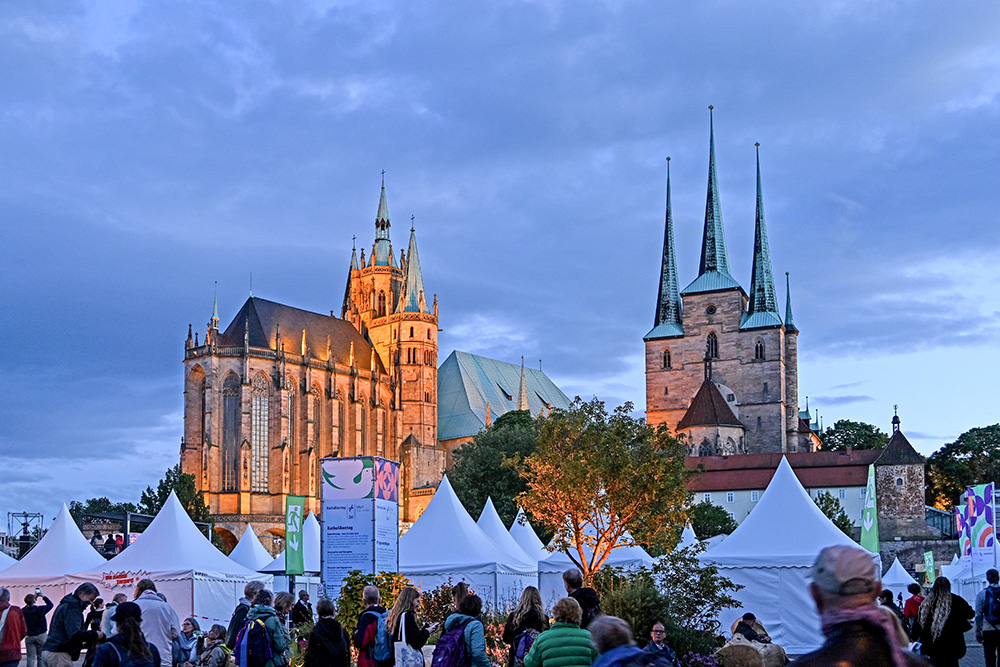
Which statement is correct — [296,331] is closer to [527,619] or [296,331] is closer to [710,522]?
[710,522]

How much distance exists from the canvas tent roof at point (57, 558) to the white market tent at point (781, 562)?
13962 millimetres

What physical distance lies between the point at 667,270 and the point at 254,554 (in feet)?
188

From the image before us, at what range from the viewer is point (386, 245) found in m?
90.0

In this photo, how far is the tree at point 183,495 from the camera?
64875 millimetres

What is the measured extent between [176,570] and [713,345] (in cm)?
6117

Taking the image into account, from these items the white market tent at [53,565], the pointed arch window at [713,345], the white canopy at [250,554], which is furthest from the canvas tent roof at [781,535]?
the pointed arch window at [713,345]

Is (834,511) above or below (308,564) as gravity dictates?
below

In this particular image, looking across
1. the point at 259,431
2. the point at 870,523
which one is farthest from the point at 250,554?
the point at 259,431

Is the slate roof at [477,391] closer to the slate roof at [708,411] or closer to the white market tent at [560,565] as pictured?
the slate roof at [708,411]

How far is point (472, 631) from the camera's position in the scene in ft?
27.1

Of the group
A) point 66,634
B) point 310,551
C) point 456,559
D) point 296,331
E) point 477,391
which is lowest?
point 310,551

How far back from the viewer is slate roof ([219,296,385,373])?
247 ft

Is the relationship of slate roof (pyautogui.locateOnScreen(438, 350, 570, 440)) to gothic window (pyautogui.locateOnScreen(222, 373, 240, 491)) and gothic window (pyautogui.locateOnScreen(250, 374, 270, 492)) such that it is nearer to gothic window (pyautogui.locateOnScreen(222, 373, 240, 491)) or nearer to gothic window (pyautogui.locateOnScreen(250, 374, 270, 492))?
gothic window (pyautogui.locateOnScreen(250, 374, 270, 492))

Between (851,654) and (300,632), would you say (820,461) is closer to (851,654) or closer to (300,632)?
(300,632)
